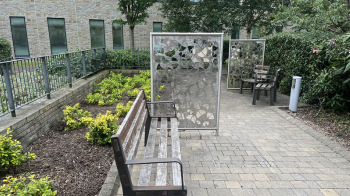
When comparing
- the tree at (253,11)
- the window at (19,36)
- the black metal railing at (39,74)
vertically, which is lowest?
the black metal railing at (39,74)

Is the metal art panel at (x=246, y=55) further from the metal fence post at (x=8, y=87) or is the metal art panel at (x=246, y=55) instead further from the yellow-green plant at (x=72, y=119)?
the metal fence post at (x=8, y=87)

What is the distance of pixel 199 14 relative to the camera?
12.5m

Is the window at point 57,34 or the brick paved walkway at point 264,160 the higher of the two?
the window at point 57,34

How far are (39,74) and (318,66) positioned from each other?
6.73m

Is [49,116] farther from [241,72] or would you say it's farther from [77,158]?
[241,72]

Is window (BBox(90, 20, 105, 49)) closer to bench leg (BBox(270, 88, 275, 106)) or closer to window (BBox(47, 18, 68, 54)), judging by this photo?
window (BBox(47, 18, 68, 54))

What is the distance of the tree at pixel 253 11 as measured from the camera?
39.6 feet

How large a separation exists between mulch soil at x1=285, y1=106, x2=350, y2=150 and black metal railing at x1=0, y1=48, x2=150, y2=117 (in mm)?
5805

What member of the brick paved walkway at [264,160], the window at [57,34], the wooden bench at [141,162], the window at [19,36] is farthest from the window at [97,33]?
the wooden bench at [141,162]

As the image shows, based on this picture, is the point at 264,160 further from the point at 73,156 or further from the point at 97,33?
the point at 97,33

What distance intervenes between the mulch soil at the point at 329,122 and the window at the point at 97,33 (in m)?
14.9

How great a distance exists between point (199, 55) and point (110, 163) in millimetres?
2280

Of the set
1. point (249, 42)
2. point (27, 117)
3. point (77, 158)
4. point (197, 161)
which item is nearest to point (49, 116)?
point (27, 117)

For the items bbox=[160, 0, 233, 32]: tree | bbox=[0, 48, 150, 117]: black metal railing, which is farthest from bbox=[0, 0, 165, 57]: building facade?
bbox=[0, 48, 150, 117]: black metal railing
